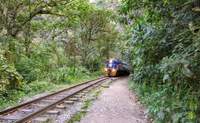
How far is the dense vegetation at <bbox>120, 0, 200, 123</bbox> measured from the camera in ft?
19.5

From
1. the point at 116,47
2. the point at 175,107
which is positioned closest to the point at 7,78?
the point at 175,107

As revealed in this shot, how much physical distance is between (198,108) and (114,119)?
14.3 feet

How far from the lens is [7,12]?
20906mm

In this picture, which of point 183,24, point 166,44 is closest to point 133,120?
point 166,44

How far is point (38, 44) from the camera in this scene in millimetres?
27156

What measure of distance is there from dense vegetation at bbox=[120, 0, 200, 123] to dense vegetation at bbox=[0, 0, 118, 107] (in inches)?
230

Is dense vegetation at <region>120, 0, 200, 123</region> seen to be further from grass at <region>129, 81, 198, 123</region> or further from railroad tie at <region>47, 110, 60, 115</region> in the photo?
railroad tie at <region>47, 110, 60, 115</region>

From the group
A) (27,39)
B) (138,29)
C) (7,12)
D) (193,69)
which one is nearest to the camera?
(193,69)

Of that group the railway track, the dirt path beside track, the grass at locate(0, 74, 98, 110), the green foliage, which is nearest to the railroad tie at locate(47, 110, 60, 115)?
the railway track

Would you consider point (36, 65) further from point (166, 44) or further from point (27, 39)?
point (166, 44)

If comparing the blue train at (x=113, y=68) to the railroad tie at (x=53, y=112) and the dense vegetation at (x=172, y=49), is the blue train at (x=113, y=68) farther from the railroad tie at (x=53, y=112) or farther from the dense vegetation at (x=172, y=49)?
the railroad tie at (x=53, y=112)

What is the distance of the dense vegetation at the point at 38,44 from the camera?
16875 mm

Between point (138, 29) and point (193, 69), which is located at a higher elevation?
point (138, 29)

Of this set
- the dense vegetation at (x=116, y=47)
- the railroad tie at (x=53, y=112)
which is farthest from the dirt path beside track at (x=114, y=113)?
the railroad tie at (x=53, y=112)
